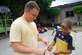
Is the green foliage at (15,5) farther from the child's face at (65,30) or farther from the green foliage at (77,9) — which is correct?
the child's face at (65,30)

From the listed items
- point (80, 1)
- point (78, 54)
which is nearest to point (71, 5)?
point (80, 1)

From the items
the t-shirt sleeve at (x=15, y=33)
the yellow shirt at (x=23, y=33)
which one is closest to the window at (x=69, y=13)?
the yellow shirt at (x=23, y=33)

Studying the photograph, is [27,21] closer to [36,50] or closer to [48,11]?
[36,50]

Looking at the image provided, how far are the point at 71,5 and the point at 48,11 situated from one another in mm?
3703

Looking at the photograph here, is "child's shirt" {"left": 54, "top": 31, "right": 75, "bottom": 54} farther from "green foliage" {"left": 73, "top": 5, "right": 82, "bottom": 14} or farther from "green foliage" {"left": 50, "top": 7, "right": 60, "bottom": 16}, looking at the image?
"green foliage" {"left": 50, "top": 7, "right": 60, "bottom": 16}

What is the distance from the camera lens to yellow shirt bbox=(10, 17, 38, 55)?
355cm

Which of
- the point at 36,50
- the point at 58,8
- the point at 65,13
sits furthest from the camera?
the point at 65,13

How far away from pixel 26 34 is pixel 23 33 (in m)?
0.06

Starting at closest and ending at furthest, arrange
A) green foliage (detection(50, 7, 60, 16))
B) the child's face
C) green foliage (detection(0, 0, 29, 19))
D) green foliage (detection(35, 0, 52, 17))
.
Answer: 1. the child's face
2. green foliage (detection(0, 0, 29, 19))
3. green foliage (detection(35, 0, 52, 17))
4. green foliage (detection(50, 7, 60, 16))

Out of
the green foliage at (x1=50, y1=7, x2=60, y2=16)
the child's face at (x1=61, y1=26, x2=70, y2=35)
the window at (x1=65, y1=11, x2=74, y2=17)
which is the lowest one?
the window at (x1=65, y1=11, x2=74, y2=17)

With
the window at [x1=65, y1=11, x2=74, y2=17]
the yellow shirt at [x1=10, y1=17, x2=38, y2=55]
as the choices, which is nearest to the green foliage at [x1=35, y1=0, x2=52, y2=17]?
the window at [x1=65, y1=11, x2=74, y2=17]

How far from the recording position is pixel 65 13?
38.8 m

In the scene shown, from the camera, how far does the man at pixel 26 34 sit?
11.5 feet

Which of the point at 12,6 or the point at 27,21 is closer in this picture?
the point at 27,21
